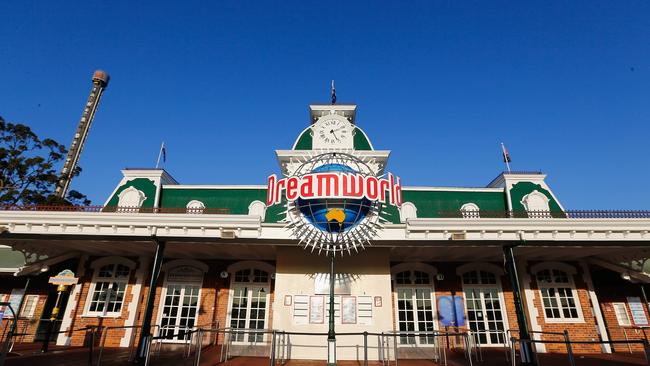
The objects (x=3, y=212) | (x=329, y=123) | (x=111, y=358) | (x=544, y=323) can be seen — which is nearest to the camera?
(x=111, y=358)

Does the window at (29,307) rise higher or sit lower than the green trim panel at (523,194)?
lower

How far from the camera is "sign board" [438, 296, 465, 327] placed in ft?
41.7

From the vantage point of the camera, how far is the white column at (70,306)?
12367 mm

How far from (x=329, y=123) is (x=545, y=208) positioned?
10548 mm

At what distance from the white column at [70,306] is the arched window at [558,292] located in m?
18.3

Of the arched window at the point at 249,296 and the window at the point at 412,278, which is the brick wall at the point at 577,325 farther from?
the arched window at the point at 249,296

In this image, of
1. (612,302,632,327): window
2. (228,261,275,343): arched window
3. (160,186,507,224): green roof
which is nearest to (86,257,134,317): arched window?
(160,186,507,224): green roof

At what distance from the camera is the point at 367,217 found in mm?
10945

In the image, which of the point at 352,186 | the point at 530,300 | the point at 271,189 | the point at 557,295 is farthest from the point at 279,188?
the point at 557,295

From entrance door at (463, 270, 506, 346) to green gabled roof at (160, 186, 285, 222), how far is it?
9700mm

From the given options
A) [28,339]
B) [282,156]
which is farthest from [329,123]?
[28,339]

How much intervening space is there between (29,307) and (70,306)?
8.69 feet

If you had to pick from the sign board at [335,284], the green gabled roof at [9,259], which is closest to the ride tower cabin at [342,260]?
the sign board at [335,284]

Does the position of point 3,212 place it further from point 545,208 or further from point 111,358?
point 545,208
